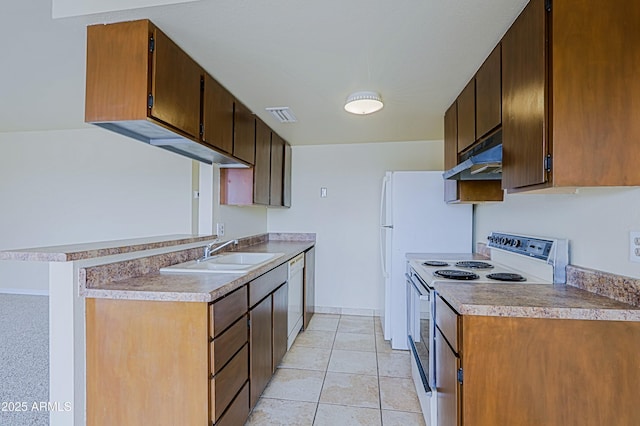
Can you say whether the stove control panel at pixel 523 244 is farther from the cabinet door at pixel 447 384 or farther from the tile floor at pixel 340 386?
the tile floor at pixel 340 386

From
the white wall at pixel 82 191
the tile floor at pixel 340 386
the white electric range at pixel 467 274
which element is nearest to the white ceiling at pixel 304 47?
the white electric range at pixel 467 274

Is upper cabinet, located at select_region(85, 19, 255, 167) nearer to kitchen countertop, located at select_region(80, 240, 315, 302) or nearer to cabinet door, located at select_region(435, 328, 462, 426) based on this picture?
kitchen countertop, located at select_region(80, 240, 315, 302)

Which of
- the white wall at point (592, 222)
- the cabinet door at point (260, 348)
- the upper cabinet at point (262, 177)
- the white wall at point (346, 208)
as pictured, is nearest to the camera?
the white wall at point (592, 222)

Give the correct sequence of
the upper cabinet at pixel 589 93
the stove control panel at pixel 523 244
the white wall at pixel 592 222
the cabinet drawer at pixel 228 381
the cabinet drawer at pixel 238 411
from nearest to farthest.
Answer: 1. the upper cabinet at pixel 589 93
2. the white wall at pixel 592 222
3. the cabinet drawer at pixel 228 381
4. the cabinet drawer at pixel 238 411
5. the stove control panel at pixel 523 244

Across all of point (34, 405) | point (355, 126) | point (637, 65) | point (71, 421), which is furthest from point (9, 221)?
point (637, 65)

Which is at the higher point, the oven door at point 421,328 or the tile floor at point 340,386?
the oven door at point 421,328

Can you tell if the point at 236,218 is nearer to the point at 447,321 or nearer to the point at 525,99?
the point at 447,321

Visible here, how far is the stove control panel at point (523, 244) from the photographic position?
5.86ft

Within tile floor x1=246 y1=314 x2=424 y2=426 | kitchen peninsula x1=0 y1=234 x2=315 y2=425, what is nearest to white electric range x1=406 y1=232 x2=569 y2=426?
tile floor x1=246 y1=314 x2=424 y2=426

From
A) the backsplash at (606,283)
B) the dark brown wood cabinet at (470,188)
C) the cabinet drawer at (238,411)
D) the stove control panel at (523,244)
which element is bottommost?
the cabinet drawer at (238,411)

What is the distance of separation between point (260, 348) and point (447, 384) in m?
1.15

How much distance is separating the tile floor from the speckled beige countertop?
1024 millimetres

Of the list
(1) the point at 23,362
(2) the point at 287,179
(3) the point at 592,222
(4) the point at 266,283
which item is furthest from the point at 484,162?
(1) the point at 23,362

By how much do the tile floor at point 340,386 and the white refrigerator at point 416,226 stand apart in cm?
38
